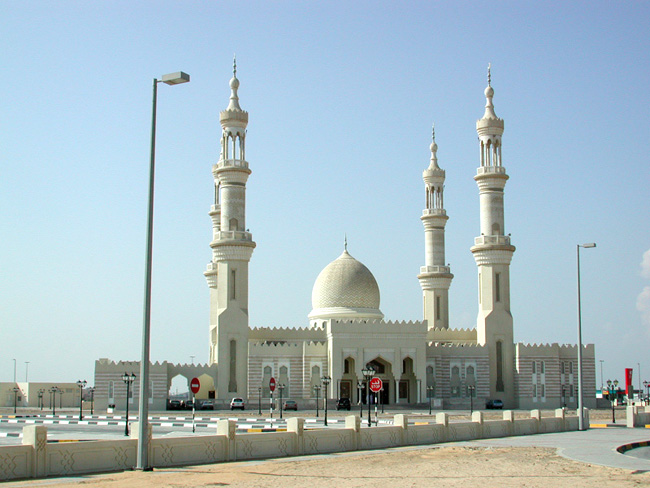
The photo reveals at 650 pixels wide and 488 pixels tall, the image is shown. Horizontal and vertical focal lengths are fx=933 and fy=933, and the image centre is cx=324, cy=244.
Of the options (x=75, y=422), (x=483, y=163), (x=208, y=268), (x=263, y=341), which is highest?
(x=483, y=163)

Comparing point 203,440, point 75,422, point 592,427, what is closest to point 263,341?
point 75,422

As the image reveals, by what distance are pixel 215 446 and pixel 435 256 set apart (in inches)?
2112

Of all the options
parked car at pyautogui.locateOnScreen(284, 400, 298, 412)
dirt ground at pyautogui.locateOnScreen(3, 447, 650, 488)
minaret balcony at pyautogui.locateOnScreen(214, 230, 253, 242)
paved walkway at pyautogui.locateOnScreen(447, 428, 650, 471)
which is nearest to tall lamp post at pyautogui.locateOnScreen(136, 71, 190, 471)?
dirt ground at pyautogui.locateOnScreen(3, 447, 650, 488)

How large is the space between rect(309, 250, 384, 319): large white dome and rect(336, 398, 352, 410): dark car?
1107 centimetres

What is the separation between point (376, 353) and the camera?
64000mm

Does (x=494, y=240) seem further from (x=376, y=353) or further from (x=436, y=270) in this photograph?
(x=376, y=353)

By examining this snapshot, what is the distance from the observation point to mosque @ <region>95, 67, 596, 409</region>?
62438mm

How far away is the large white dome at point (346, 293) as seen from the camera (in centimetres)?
7100

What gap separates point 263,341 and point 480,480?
48406 mm

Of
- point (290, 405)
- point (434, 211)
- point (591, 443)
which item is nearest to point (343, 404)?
point (290, 405)

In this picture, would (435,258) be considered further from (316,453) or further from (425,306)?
(316,453)

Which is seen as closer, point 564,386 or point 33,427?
point 33,427

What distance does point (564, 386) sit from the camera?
66.1 metres

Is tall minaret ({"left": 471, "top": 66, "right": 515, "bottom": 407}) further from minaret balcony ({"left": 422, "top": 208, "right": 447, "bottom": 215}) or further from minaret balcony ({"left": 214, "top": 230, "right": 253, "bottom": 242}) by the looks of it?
minaret balcony ({"left": 214, "top": 230, "right": 253, "bottom": 242})
